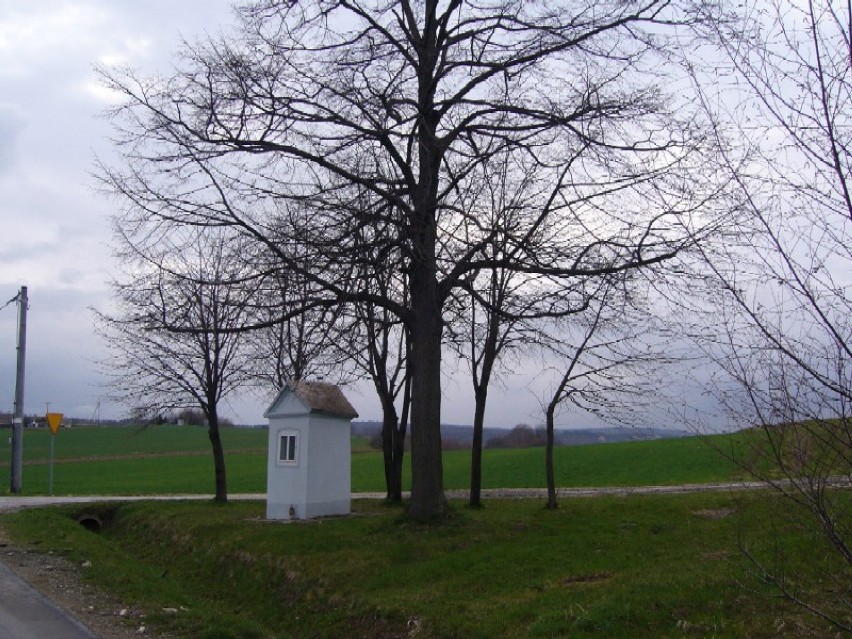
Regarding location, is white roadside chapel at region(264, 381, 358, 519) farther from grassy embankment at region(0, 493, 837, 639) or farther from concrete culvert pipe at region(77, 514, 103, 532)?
concrete culvert pipe at region(77, 514, 103, 532)

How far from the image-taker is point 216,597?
13.3 metres

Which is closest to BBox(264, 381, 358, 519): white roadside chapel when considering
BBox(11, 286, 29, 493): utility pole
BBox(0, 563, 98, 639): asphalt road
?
BBox(0, 563, 98, 639): asphalt road

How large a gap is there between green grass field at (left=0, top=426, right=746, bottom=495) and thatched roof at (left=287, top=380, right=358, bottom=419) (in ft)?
28.8

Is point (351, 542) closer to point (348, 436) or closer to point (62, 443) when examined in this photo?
point (348, 436)

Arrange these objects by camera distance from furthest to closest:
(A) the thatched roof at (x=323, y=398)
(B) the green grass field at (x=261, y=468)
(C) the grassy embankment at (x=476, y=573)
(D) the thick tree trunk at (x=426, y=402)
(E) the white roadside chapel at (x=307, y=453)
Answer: (B) the green grass field at (x=261, y=468), (A) the thatched roof at (x=323, y=398), (E) the white roadside chapel at (x=307, y=453), (D) the thick tree trunk at (x=426, y=402), (C) the grassy embankment at (x=476, y=573)

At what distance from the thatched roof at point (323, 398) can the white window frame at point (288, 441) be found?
81cm

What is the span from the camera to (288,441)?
19031 mm

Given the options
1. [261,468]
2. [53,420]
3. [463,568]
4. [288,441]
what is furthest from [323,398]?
[261,468]

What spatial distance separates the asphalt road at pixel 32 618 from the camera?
8797 mm

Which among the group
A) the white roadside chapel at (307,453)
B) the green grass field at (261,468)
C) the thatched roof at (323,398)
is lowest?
the green grass field at (261,468)

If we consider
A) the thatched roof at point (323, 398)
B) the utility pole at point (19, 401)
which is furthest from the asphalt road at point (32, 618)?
the utility pole at point (19, 401)

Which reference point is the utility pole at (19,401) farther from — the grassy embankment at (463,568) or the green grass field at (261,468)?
the grassy embankment at (463,568)

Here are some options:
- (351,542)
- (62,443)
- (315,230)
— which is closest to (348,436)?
(351,542)

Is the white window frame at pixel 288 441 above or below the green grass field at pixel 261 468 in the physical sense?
above
